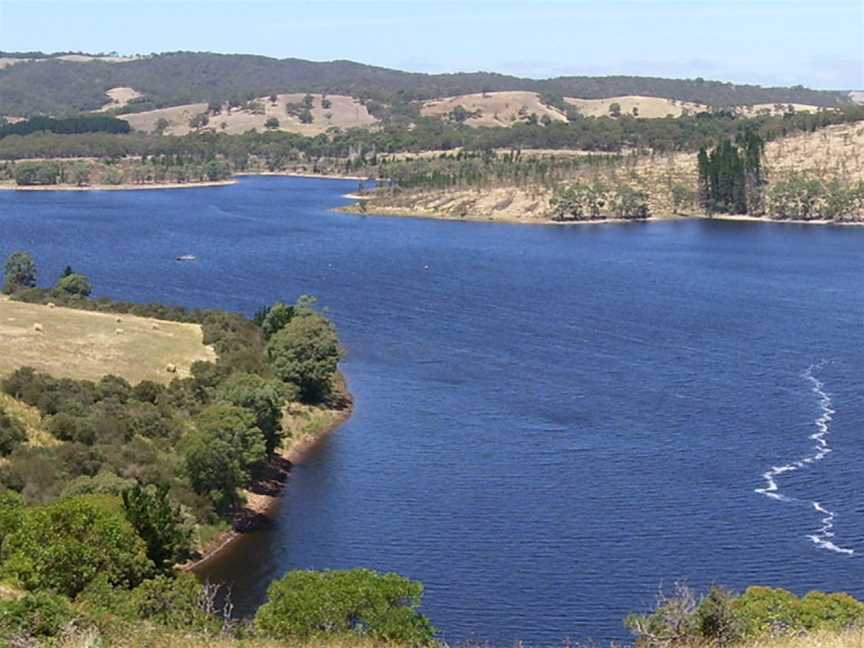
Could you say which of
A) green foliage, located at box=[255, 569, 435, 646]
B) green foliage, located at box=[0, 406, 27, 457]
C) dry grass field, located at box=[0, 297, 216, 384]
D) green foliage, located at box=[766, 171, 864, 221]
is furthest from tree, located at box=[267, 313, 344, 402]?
green foliage, located at box=[766, 171, 864, 221]

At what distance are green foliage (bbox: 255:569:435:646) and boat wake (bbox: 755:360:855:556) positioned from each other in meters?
Result: 24.3

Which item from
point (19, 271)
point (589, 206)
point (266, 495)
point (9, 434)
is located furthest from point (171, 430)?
point (589, 206)

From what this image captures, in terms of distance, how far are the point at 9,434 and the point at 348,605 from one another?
26827 millimetres

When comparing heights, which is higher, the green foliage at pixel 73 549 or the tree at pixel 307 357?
the green foliage at pixel 73 549

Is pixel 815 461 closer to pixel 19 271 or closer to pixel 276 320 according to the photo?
pixel 276 320

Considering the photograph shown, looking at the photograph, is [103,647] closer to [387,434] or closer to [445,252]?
[387,434]

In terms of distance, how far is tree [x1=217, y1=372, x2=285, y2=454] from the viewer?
6650 cm

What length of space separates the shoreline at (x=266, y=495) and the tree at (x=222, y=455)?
1097 mm

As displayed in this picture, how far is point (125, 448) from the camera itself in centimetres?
5953

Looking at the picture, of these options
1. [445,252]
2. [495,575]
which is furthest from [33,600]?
[445,252]

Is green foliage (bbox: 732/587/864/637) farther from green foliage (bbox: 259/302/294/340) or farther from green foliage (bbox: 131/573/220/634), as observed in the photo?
green foliage (bbox: 259/302/294/340)

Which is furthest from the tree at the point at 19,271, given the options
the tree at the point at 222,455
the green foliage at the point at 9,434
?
the green foliage at the point at 9,434

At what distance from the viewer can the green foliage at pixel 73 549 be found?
35.6 metres

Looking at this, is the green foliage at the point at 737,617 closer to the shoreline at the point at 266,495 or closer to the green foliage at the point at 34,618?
the green foliage at the point at 34,618
